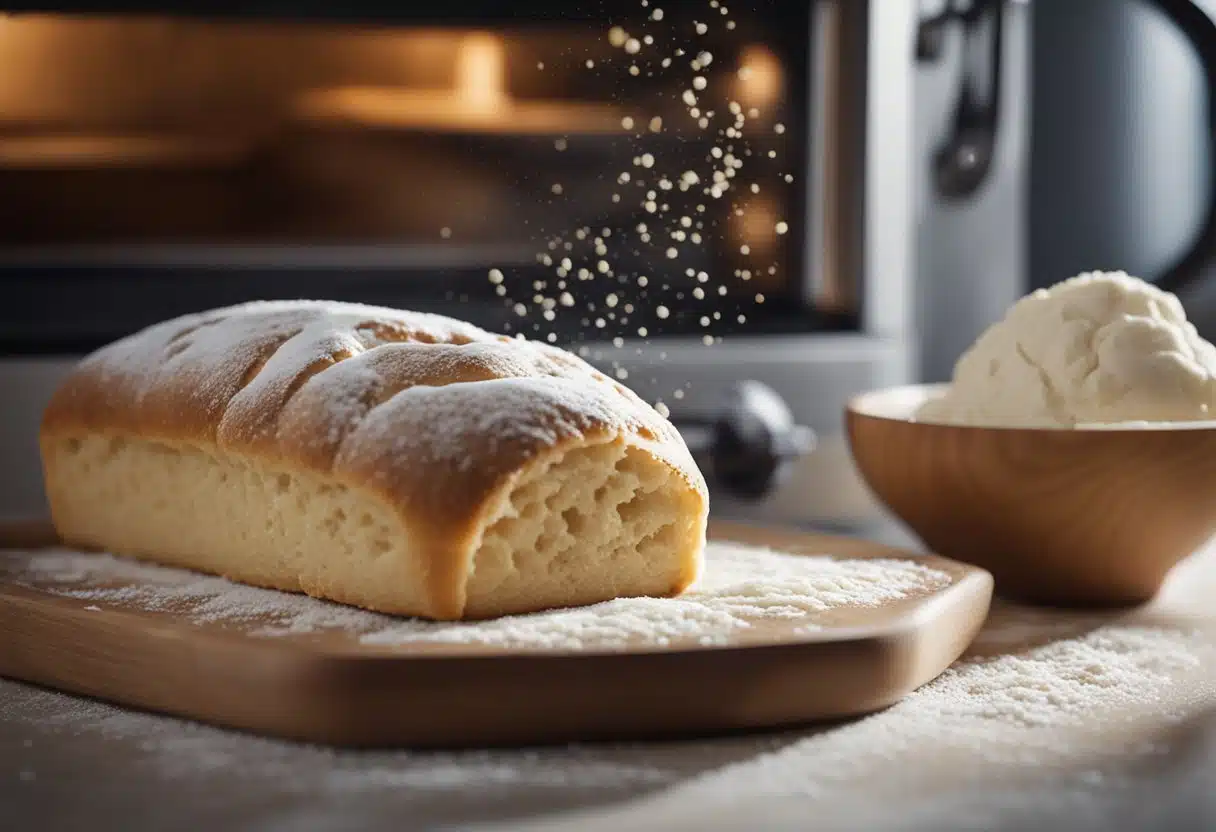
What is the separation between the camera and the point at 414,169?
1.46 meters

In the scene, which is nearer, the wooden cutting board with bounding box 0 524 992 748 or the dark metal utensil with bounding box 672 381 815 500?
the wooden cutting board with bounding box 0 524 992 748

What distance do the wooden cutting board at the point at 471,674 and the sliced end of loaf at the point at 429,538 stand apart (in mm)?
40

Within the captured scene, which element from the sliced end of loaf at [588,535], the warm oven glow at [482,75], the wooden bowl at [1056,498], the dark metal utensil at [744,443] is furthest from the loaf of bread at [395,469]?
the warm oven glow at [482,75]

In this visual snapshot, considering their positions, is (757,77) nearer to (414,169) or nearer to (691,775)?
(414,169)

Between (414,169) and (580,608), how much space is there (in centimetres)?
78

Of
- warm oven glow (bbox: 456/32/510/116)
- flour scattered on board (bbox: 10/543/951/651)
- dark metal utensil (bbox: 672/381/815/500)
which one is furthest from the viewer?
warm oven glow (bbox: 456/32/510/116)

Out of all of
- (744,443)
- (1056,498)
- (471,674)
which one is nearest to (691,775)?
(471,674)

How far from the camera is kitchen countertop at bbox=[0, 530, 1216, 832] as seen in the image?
2.04 ft

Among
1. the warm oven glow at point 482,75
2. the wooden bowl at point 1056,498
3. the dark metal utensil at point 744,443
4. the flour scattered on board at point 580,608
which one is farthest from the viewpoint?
the warm oven glow at point 482,75

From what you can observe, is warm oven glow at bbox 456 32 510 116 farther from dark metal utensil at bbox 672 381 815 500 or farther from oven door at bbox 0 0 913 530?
dark metal utensil at bbox 672 381 815 500

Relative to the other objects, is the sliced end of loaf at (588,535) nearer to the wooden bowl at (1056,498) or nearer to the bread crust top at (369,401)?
the bread crust top at (369,401)

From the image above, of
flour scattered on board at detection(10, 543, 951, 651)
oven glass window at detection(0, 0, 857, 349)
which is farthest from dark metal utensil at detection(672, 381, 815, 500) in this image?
flour scattered on board at detection(10, 543, 951, 651)

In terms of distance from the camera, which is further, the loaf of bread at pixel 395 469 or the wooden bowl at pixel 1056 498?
the wooden bowl at pixel 1056 498

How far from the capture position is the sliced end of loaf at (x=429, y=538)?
78cm
